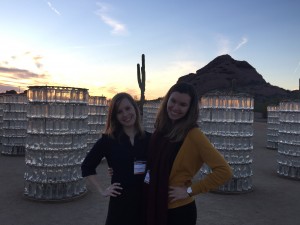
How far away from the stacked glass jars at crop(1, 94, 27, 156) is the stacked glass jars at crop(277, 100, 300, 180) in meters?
9.10

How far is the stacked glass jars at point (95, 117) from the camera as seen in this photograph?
1144 cm

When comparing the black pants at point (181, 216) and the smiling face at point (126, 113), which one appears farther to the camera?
the smiling face at point (126, 113)

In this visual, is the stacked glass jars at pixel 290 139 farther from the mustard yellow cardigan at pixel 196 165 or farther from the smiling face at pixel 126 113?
the mustard yellow cardigan at pixel 196 165

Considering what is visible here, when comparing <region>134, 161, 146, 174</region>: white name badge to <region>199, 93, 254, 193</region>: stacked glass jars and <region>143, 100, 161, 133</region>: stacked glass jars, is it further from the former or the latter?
<region>143, 100, 161, 133</region>: stacked glass jars

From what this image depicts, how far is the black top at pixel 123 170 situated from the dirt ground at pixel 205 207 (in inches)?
129

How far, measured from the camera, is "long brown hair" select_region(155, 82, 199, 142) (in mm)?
2590

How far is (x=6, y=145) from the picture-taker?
1293cm

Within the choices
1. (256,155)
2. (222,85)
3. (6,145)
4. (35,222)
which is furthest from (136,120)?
(222,85)

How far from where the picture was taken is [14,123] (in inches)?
499

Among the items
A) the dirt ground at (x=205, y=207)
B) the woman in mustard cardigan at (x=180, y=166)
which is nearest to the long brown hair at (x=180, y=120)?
the woman in mustard cardigan at (x=180, y=166)

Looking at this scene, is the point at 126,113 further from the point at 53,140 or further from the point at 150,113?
the point at 150,113

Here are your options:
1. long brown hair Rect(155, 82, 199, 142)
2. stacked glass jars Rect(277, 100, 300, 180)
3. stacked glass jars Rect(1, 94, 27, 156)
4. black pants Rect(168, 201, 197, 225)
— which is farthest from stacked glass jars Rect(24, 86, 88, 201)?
stacked glass jars Rect(277, 100, 300, 180)

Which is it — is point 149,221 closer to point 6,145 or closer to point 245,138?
point 245,138

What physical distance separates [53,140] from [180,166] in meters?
4.95
